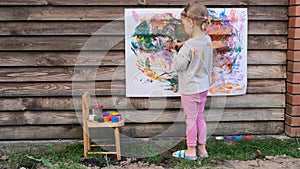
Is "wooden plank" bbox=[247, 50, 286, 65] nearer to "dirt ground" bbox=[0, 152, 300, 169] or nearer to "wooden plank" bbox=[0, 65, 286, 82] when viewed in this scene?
"dirt ground" bbox=[0, 152, 300, 169]

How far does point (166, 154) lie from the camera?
12.2ft

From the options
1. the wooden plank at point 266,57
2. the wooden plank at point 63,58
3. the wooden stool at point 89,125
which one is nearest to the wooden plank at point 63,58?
the wooden plank at point 63,58

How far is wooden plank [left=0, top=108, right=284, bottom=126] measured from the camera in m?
4.05

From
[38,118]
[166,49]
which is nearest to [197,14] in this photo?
[166,49]

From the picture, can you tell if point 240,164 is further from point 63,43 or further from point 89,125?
point 63,43

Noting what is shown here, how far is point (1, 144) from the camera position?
399 centimetres

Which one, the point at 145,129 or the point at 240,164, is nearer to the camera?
the point at 240,164

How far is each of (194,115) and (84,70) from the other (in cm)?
127

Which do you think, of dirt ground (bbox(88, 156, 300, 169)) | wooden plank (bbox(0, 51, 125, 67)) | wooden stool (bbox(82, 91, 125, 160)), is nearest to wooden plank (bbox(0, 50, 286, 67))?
wooden plank (bbox(0, 51, 125, 67))

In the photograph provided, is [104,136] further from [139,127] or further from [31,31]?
[31,31]

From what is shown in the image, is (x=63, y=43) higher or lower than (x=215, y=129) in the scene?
higher

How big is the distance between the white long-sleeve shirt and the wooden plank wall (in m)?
0.73

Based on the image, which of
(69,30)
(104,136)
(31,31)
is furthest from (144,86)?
(31,31)

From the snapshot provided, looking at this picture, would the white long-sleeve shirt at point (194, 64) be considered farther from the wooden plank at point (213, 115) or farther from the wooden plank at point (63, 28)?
the wooden plank at point (63, 28)
